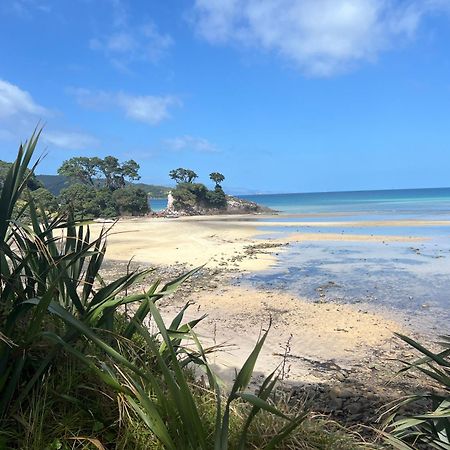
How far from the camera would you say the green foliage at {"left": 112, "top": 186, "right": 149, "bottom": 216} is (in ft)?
168

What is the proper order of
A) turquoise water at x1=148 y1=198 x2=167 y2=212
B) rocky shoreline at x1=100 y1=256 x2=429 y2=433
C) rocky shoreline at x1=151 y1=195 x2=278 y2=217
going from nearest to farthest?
rocky shoreline at x1=100 y1=256 x2=429 y2=433, rocky shoreline at x1=151 y1=195 x2=278 y2=217, turquoise water at x1=148 y1=198 x2=167 y2=212

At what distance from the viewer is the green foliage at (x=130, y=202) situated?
168 feet

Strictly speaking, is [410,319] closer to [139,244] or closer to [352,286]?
[352,286]

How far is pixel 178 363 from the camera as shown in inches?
78.7

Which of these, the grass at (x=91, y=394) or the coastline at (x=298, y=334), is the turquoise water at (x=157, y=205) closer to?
the coastline at (x=298, y=334)

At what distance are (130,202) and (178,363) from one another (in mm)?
50547

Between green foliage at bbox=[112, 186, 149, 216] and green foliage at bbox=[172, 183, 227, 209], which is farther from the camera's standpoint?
green foliage at bbox=[172, 183, 227, 209]

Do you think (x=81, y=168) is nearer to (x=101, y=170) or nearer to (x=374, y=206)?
(x=101, y=170)

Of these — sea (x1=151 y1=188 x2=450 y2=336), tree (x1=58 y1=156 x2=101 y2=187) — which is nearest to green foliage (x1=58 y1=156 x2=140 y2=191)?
tree (x1=58 y1=156 x2=101 y2=187)

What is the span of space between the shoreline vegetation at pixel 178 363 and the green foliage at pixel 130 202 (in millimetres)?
40012

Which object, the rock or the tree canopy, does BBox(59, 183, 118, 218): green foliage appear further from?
the rock

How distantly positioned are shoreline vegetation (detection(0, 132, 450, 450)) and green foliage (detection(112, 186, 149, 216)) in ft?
131

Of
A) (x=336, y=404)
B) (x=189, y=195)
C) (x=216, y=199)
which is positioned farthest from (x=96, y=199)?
(x=336, y=404)

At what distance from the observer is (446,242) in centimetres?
2038
